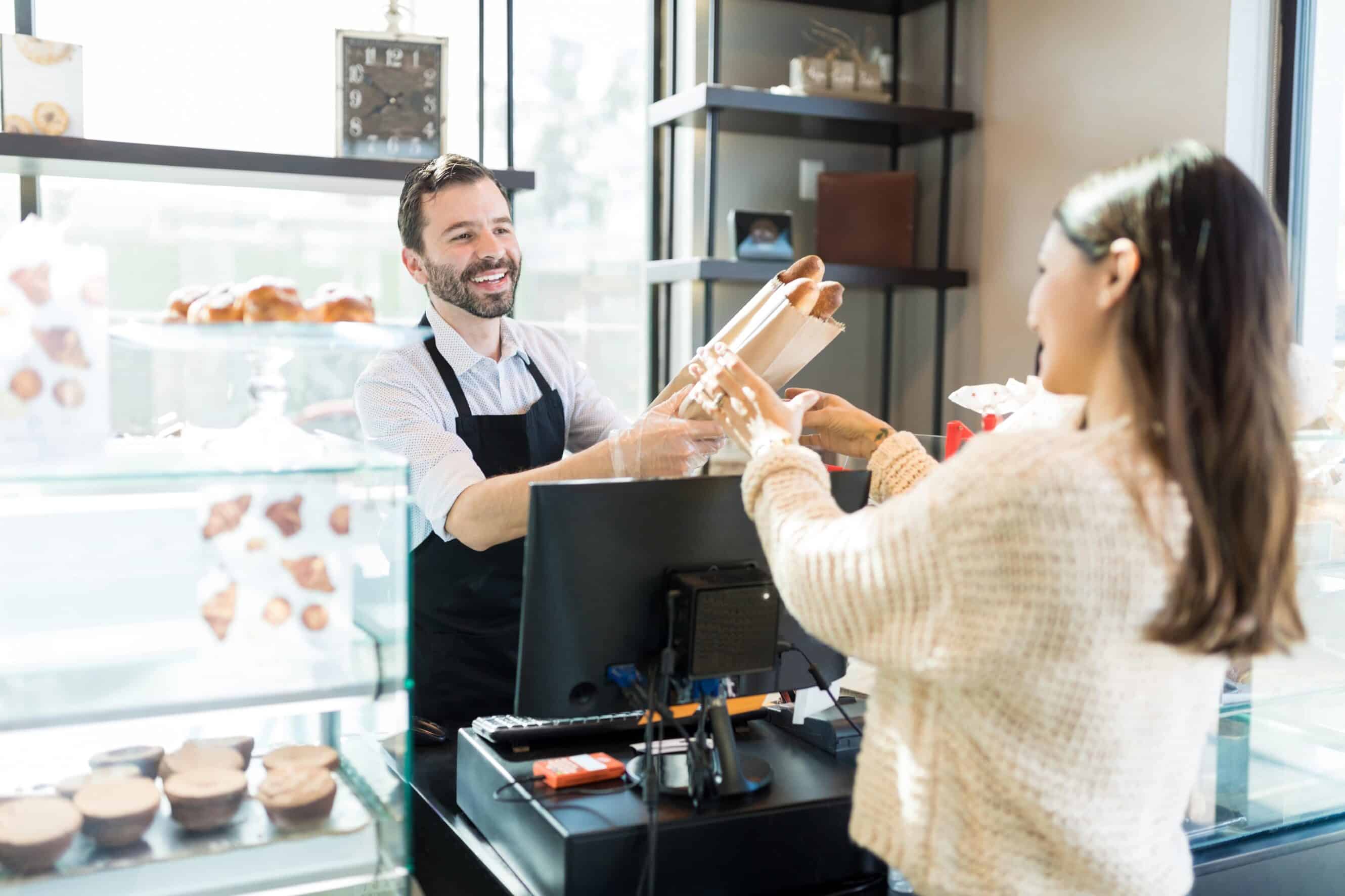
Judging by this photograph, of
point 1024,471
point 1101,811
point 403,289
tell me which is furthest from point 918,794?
point 403,289

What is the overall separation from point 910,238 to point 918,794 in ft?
8.63

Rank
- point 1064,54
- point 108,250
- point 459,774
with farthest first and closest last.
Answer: point 1064,54 < point 108,250 < point 459,774

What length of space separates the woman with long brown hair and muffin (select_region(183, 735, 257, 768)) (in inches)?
19.2

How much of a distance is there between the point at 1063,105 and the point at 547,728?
241cm

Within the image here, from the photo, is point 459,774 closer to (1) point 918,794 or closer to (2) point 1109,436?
(1) point 918,794

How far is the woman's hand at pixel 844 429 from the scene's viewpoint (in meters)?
1.50

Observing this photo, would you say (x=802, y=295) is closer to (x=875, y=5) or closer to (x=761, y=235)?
(x=761, y=235)

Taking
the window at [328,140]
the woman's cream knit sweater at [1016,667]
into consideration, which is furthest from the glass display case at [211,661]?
the window at [328,140]

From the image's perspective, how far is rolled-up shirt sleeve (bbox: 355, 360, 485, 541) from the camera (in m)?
1.76

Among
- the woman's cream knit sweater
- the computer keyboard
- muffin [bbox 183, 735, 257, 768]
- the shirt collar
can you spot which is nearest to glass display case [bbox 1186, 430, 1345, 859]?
the woman's cream knit sweater

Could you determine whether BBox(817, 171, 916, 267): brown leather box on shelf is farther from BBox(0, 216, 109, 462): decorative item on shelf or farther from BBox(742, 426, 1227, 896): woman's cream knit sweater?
BBox(0, 216, 109, 462): decorative item on shelf

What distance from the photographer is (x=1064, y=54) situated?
3.07m

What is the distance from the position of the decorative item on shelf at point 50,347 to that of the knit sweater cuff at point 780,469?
55 centimetres

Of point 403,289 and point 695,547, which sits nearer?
point 695,547
